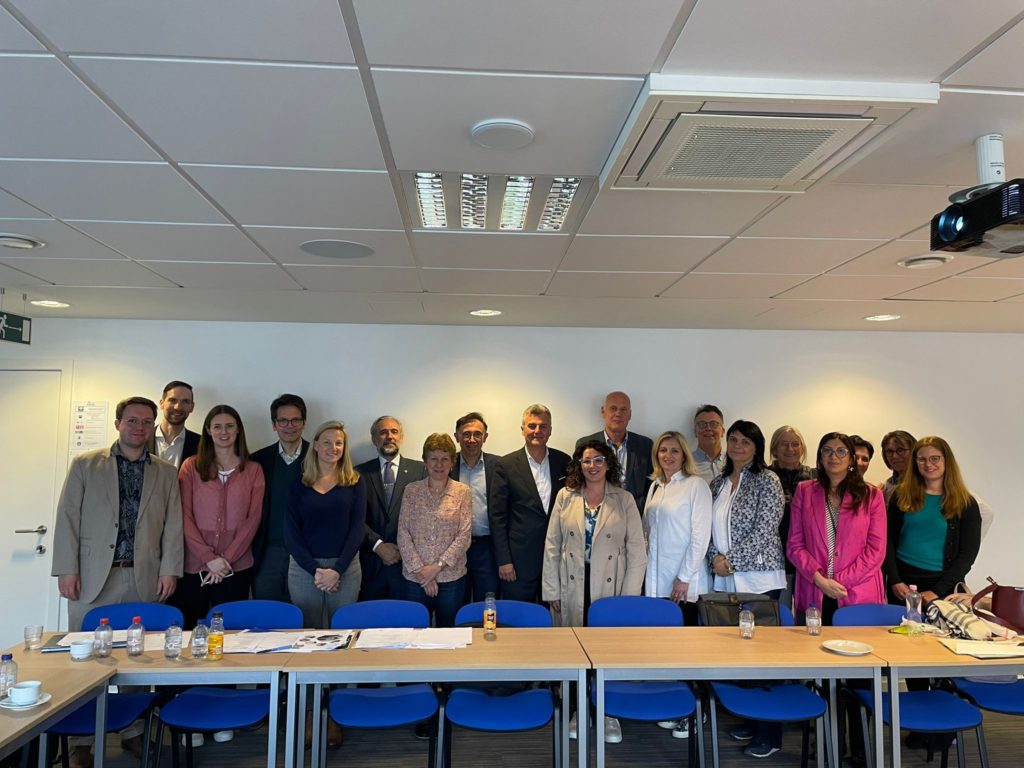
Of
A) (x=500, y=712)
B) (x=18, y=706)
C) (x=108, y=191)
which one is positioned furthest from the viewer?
(x=500, y=712)

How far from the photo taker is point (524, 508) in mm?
4688

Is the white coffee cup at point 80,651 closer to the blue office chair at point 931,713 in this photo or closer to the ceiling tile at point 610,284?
the ceiling tile at point 610,284

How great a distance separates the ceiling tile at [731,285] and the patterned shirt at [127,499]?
135 inches

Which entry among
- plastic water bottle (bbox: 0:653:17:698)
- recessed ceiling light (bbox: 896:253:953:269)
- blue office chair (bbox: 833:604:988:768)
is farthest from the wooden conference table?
recessed ceiling light (bbox: 896:253:953:269)

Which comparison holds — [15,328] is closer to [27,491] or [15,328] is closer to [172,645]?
[27,491]

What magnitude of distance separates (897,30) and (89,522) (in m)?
4.30

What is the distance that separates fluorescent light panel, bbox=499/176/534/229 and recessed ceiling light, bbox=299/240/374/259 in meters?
0.80

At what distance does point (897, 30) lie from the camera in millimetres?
1641

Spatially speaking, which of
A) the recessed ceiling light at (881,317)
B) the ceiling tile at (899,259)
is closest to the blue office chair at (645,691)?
→ the ceiling tile at (899,259)

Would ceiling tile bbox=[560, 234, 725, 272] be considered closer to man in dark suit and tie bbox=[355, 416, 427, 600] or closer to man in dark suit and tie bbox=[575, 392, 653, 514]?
man in dark suit and tie bbox=[575, 392, 653, 514]

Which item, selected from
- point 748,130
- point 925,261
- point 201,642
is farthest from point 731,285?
point 201,642

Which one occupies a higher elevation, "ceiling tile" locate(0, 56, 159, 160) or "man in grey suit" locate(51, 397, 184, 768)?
"ceiling tile" locate(0, 56, 159, 160)

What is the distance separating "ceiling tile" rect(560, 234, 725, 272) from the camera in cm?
332

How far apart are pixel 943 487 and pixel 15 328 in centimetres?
642
